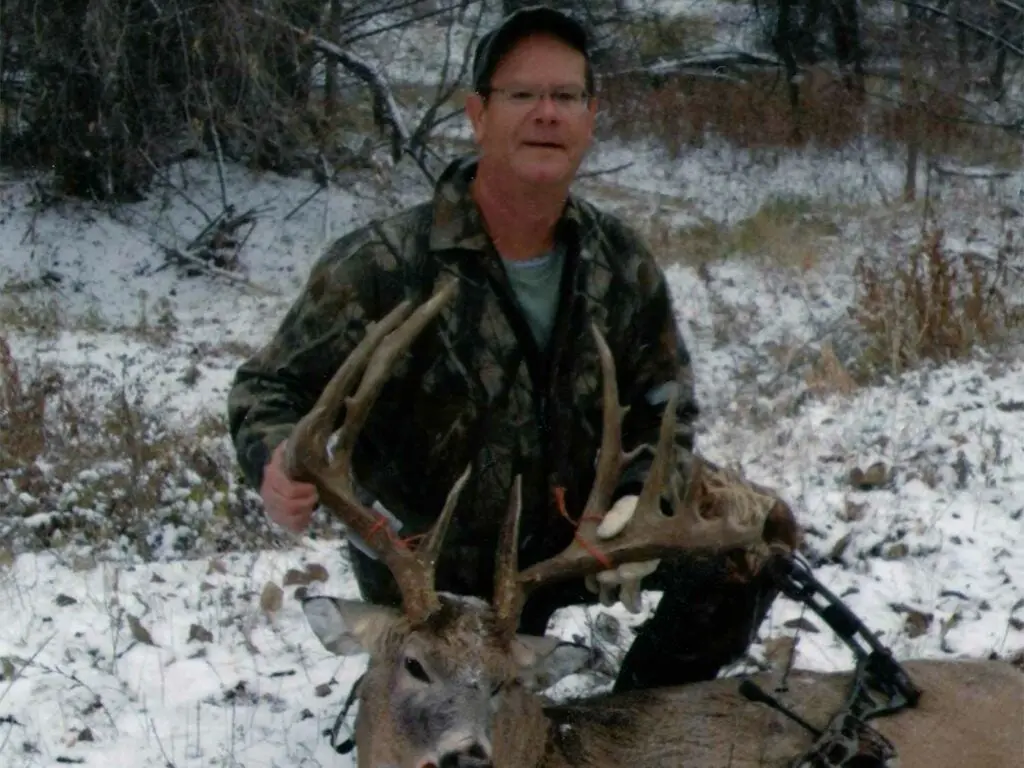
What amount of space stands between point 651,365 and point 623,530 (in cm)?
80

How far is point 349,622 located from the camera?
3191 mm

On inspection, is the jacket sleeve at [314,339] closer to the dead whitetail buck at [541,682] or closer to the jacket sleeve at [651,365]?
the dead whitetail buck at [541,682]

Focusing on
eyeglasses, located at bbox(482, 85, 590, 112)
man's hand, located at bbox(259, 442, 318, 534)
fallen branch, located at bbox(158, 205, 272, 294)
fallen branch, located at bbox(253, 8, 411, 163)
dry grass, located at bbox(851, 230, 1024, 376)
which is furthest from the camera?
Result: fallen branch, located at bbox(158, 205, 272, 294)

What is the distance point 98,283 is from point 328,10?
278 cm

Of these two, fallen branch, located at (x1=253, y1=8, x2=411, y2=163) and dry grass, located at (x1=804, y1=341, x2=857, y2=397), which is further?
fallen branch, located at (x1=253, y1=8, x2=411, y2=163)

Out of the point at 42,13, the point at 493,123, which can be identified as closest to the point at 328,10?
the point at 42,13

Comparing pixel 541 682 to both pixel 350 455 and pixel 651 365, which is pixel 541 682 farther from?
pixel 651 365

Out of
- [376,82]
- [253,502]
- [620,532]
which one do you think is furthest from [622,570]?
[376,82]

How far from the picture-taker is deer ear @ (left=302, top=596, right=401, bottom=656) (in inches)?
125

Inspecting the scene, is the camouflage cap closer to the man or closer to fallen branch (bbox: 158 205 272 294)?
the man

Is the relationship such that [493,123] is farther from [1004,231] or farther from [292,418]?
[1004,231]

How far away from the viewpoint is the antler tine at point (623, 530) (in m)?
3.17

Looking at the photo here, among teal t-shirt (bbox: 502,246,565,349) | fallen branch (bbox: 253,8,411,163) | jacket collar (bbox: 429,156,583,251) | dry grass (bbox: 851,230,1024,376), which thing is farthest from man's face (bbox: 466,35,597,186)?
fallen branch (bbox: 253,8,411,163)

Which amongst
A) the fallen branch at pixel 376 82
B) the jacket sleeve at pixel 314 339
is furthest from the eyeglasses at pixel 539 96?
the fallen branch at pixel 376 82
